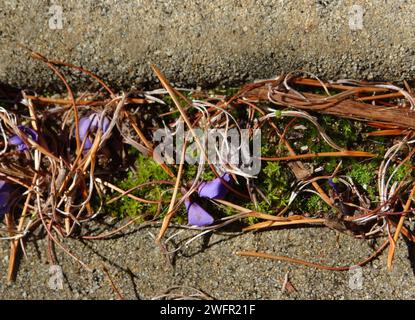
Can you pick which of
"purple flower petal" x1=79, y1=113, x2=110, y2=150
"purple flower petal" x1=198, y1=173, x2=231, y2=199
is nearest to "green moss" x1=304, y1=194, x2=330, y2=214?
"purple flower petal" x1=198, y1=173, x2=231, y2=199

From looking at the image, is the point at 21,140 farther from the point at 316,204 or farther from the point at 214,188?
the point at 316,204

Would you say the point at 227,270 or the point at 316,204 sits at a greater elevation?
the point at 316,204

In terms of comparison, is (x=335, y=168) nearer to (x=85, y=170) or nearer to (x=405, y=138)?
(x=405, y=138)

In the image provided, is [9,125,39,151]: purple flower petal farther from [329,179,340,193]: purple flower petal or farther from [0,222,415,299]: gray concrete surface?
[329,179,340,193]: purple flower petal

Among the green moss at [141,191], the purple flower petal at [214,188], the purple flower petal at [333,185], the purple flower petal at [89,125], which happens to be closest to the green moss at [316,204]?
the purple flower petal at [333,185]

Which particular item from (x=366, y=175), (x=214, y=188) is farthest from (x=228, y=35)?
(x=366, y=175)

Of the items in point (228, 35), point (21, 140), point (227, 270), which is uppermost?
point (228, 35)
